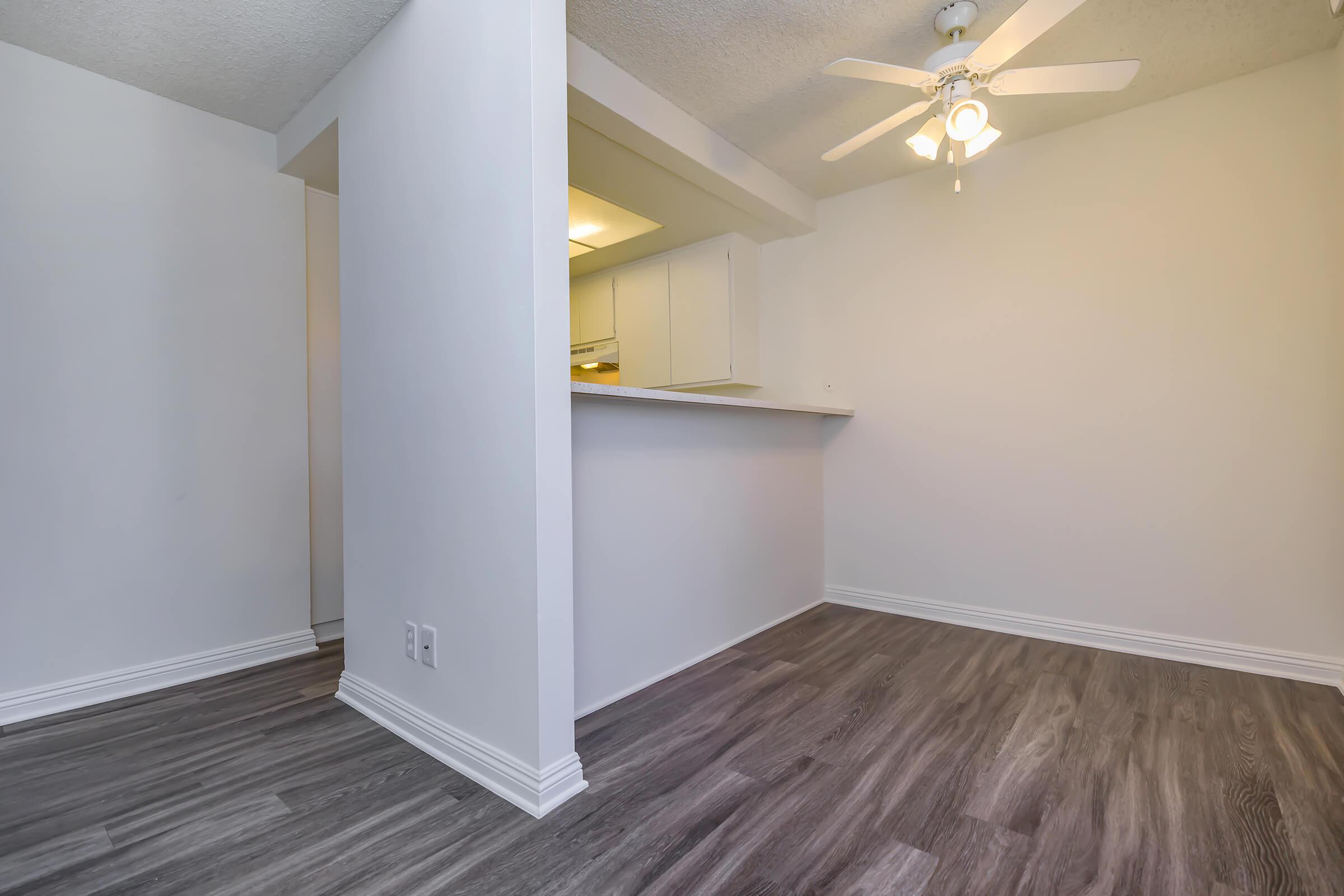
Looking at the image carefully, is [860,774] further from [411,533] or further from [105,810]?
[105,810]

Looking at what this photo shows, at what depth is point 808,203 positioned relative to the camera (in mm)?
3418

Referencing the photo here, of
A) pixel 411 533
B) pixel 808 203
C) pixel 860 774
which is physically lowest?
pixel 860 774

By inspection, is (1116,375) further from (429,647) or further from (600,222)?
(429,647)

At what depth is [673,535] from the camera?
2273 mm

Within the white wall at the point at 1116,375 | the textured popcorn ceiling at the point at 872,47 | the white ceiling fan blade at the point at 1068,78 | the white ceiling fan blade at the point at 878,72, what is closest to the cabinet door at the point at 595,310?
the white wall at the point at 1116,375

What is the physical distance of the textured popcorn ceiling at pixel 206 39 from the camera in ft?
6.06

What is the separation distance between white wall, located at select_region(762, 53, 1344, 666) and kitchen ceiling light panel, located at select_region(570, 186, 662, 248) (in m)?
1.16

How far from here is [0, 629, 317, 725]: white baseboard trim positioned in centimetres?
197

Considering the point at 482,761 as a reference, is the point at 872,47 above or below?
above

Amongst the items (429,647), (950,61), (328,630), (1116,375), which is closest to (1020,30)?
(950,61)

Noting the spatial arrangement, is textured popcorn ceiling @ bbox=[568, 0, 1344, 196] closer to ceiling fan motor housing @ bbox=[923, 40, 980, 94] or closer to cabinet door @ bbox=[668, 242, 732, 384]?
ceiling fan motor housing @ bbox=[923, 40, 980, 94]

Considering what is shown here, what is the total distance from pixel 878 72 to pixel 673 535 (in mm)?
1692

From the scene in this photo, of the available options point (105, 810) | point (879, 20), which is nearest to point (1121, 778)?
point (879, 20)

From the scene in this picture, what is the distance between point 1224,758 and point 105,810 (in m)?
2.88
